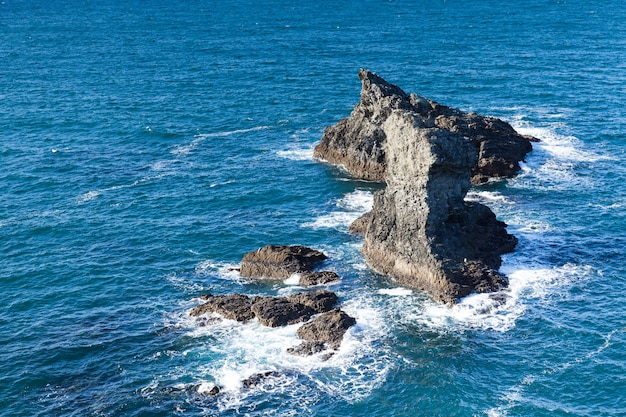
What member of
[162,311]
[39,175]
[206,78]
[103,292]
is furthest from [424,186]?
[206,78]

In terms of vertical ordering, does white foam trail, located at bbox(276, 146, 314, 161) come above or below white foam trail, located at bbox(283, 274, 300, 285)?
above

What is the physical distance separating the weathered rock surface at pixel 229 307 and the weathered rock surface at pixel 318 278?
21.9 ft

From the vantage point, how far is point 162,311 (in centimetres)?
8362

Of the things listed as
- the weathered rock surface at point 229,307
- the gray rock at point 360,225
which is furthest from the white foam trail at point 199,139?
the weathered rock surface at point 229,307

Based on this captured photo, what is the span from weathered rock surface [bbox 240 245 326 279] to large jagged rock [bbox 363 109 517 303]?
249 inches

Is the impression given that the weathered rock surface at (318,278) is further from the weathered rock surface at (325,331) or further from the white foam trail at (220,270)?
the weathered rock surface at (325,331)

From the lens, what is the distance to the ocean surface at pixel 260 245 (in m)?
69.9

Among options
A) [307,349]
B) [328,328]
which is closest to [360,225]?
[328,328]

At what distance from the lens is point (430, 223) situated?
281ft

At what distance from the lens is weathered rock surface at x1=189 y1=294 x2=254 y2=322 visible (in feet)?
265

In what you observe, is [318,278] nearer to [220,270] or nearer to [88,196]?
[220,270]

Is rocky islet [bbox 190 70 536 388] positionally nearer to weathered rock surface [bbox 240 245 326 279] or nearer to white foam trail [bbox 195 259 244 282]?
weathered rock surface [bbox 240 245 326 279]

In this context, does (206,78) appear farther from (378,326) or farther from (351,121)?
Result: (378,326)

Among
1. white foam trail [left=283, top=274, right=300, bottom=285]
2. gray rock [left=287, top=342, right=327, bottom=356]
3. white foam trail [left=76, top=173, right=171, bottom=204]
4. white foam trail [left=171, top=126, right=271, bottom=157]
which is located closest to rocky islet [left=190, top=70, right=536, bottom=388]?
gray rock [left=287, top=342, right=327, bottom=356]
